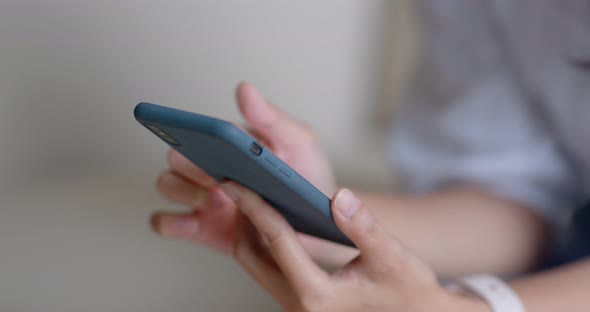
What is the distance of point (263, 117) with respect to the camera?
1.22 feet

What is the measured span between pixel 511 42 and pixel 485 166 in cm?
10

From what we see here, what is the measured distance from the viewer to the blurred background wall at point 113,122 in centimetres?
32

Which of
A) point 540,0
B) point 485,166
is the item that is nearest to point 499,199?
point 485,166

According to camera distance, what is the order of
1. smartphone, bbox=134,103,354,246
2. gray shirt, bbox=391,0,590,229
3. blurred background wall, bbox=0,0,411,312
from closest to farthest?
1. smartphone, bbox=134,103,354,246
2. blurred background wall, bbox=0,0,411,312
3. gray shirt, bbox=391,0,590,229

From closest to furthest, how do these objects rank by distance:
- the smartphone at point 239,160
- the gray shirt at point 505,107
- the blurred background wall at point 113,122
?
the smartphone at point 239,160 → the blurred background wall at point 113,122 → the gray shirt at point 505,107

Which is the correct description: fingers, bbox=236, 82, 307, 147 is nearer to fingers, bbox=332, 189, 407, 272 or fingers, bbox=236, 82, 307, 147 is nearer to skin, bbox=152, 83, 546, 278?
skin, bbox=152, 83, 546, 278

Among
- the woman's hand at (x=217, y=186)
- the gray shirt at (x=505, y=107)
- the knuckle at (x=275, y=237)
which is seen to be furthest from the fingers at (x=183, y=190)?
the gray shirt at (x=505, y=107)

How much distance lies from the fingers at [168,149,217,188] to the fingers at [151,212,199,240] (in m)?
0.03

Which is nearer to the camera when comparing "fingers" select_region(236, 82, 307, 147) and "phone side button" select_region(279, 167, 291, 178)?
"phone side button" select_region(279, 167, 291, 178)

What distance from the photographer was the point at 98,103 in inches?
13.4

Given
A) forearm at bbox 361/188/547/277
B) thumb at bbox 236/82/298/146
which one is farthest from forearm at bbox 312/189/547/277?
thumb at bbox 236/82/298/146

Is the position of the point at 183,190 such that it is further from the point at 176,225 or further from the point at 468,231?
the point at 468,231

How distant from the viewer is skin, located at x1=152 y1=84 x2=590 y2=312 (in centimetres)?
28

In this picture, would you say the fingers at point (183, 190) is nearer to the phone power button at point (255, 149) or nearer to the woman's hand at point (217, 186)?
the woman's hand at point (217, 186)
